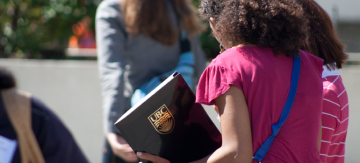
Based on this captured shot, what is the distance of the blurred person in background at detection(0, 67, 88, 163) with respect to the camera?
2.28 metres

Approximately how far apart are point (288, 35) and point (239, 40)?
194mm

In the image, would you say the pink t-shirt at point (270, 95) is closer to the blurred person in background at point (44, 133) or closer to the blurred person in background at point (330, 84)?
the blurred person in background at point (330, 84)

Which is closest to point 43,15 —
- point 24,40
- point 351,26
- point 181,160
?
point 24,40

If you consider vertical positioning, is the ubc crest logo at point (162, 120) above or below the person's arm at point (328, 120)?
above

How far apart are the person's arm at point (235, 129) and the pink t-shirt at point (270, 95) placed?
0.03 meters

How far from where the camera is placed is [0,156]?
7.48 ft

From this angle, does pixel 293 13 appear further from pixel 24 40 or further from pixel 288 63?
pixel 24 40

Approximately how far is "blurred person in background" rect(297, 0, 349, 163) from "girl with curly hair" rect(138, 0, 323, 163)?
28 centimetres

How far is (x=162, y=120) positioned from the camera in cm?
159

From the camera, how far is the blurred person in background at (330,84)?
1766 millimetres

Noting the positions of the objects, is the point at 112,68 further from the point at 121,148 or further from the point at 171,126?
the point at 171,126

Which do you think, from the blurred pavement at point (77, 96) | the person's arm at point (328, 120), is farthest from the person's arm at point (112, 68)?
the blurred pavement at point (77, 96)

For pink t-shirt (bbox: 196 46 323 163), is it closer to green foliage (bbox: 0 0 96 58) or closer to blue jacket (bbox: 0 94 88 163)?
blue jacket (bbox: 0 94 88 163)

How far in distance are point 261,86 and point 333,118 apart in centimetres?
56
